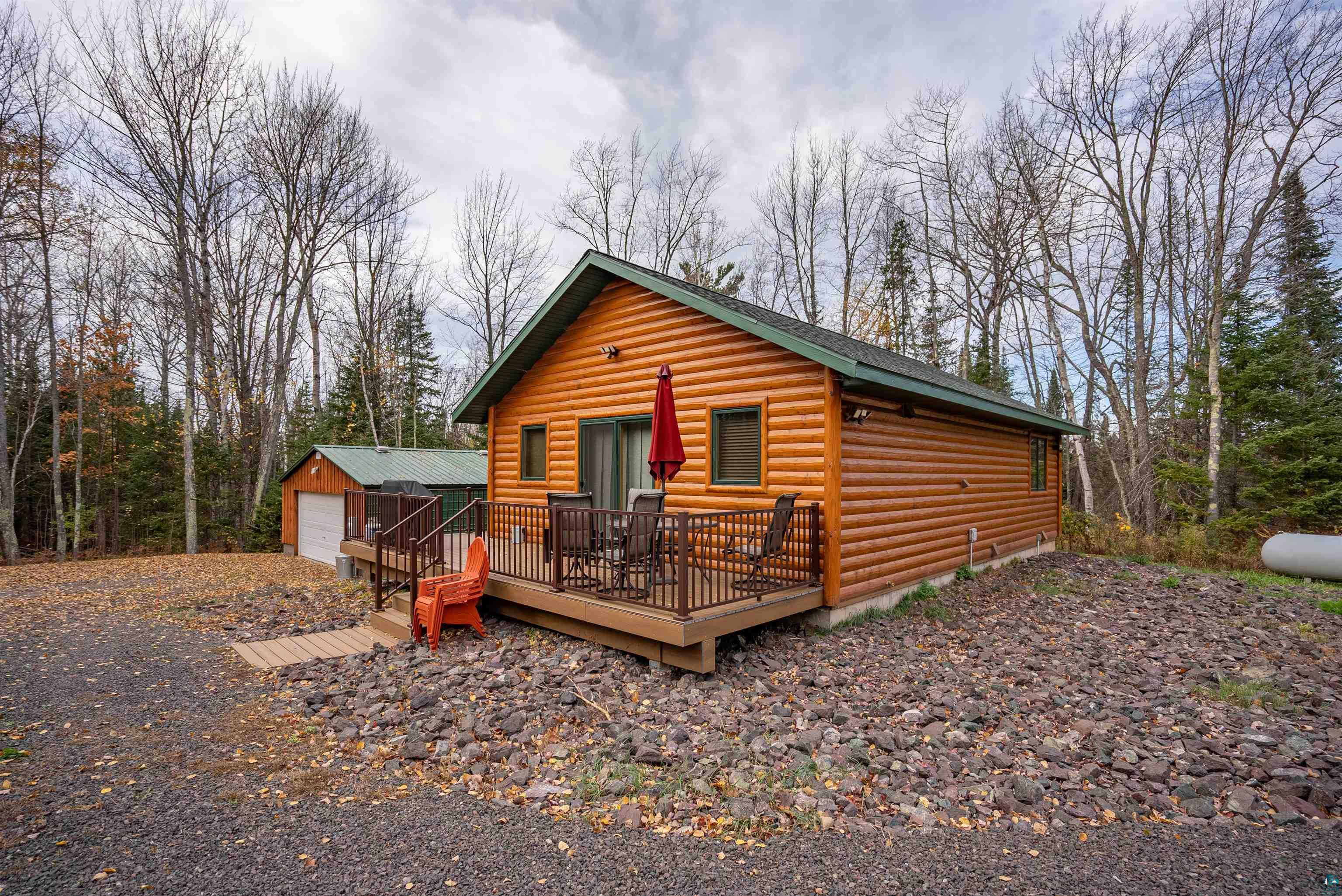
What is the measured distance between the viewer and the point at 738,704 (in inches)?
188

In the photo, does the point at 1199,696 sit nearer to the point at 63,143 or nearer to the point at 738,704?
the point at 738,704

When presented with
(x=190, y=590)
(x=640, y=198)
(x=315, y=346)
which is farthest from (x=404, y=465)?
(x=640, y=198)

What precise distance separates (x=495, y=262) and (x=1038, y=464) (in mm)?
19692

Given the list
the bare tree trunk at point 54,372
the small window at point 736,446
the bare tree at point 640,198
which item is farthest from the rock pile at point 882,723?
the bare tree at point 640,198

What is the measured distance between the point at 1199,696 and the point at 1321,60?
1651 cm

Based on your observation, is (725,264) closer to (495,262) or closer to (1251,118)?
(495,262)

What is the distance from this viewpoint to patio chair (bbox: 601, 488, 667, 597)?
18.5 feet

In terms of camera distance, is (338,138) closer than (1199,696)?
No

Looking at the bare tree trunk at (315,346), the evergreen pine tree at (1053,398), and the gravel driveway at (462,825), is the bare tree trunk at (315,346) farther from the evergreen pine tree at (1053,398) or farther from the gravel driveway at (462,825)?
the evergreen pine tree at (1053,398)

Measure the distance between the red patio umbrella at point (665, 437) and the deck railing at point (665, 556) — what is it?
57cm

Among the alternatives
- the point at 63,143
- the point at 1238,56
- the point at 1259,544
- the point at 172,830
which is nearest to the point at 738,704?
the point at 172,830

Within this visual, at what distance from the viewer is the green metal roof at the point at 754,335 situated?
643cm

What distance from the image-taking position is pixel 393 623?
725 centimetres

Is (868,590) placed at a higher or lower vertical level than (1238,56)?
lower
